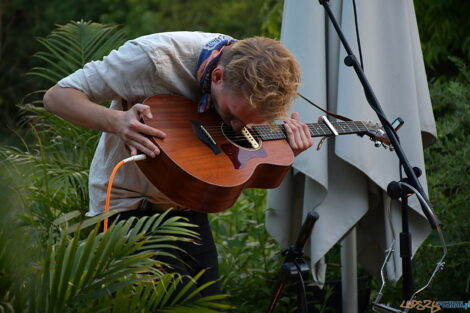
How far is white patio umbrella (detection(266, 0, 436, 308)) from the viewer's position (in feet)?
10.5

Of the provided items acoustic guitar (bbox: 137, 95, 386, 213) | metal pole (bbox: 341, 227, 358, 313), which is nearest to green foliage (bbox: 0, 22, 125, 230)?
acoustic guitar (bbox: 137, 95, 386, 213)

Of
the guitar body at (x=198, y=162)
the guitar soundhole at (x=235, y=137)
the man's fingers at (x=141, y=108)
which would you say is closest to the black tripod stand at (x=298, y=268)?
the guitar body at (x=198, y=162)

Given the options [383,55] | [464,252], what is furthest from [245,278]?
[383,55]

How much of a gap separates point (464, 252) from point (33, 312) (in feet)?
8.24

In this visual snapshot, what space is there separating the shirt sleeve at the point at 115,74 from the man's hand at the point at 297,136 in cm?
64

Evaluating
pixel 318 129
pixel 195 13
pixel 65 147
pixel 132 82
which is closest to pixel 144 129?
pixel 132 82

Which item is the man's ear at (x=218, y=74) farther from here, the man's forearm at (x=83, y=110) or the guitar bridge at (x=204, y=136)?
the man's forearm at (x=83, y=110)

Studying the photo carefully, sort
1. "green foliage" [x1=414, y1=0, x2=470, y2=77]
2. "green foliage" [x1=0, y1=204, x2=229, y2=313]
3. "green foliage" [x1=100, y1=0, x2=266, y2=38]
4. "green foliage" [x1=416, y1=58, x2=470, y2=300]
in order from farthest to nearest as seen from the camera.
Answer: "green foliage" [x1=100, y1=0, x2=266, y2=38] < "green foliage" [x1=414, y1=0, x2=470, y2=77] < "green foliage" [x1=416, y1=58, x2=470, y2=300] < "green foliage" [x1=0, y1=204, x2=229, y2=313]

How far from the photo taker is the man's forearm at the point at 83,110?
7.73 ft

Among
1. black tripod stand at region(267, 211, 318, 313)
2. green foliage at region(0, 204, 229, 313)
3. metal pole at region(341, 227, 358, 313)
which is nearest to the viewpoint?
green foliage at region(0, 204, 229, 313)

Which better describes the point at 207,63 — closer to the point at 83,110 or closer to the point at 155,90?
the point at 155,90

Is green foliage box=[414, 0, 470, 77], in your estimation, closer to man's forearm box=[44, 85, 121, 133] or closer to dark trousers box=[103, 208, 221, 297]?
dark trousers box=[103, 208, 221, 297]

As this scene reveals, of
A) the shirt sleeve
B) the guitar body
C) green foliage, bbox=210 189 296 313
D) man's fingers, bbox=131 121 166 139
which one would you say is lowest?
green foliage, bbox=210 189 296 313

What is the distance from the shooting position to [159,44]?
2.40 m
